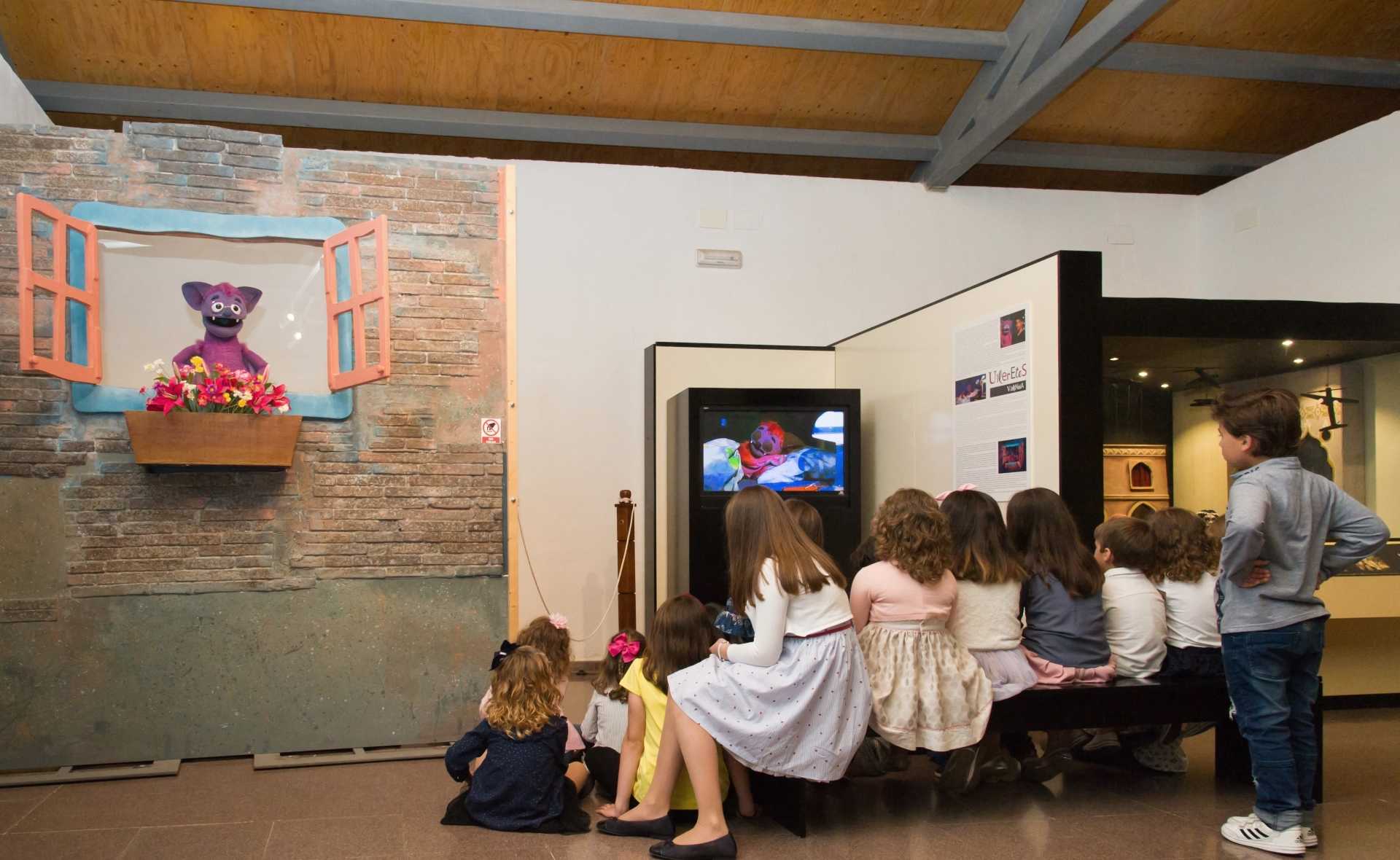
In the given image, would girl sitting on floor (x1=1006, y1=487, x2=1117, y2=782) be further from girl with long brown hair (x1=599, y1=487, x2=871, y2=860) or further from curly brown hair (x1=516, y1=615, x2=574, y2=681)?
curly brown hair (x1=516, y1=615, x2=574, y2=681)

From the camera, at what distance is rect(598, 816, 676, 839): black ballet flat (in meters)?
3.52

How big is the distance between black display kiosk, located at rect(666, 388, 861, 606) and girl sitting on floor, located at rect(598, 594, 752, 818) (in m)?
2.48

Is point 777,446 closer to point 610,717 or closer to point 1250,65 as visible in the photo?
point 610,717

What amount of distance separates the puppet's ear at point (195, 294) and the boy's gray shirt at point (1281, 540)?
4057 millimetres

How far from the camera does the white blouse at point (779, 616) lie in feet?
10.9

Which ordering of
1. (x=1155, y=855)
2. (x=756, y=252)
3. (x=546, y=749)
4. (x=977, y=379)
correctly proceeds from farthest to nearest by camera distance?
(x=756, y=252) → (x=977, y=379) → (x=546, y=749) → (x=1155, y=855)

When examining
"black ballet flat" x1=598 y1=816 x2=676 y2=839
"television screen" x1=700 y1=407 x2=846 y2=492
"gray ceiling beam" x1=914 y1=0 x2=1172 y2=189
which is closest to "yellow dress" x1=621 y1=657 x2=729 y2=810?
"black ballet flat" x1=598 y1=816 x2=676 y2=839

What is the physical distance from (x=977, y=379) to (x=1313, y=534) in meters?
1.93

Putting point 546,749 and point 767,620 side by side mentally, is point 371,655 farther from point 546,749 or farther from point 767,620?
point 767,620

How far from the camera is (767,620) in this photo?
332cm

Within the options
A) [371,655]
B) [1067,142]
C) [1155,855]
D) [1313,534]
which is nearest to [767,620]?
[1155,855]

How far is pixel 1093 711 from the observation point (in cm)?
376

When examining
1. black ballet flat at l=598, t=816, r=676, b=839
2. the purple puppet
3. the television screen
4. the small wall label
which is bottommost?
black ballet flat at l=598, t=816, r=676, b=839

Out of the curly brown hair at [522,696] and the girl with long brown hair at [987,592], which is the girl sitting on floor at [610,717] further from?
the girl with long brown hair at [987,592]
